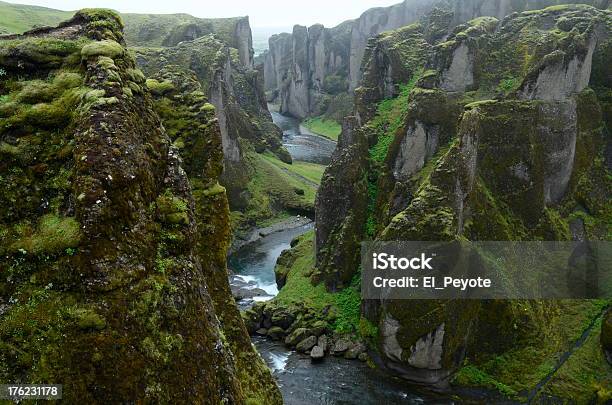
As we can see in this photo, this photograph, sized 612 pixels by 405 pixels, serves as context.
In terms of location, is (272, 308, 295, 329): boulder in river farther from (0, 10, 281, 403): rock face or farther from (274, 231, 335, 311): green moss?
(0, 10, 281, 403): rock face

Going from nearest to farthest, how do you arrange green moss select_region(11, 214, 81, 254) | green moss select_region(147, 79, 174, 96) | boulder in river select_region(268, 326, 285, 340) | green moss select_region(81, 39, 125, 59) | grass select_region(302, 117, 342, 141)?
green moss select_region(11, 214, 81, 254), green moss select_region(81, 39, 125, 59), green moss select_region(147, 79, 174, 96), boulder in river select_region(268, 326, 285, 340), grass select_region(302, 117, 342, 141)

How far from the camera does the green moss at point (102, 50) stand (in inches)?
525

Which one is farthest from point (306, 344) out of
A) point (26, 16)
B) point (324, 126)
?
point (26, 16)

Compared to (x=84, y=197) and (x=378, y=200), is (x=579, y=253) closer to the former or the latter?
(x=378, y=200)

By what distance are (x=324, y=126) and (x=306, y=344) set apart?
425 feet

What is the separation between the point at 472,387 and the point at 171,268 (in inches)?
1237

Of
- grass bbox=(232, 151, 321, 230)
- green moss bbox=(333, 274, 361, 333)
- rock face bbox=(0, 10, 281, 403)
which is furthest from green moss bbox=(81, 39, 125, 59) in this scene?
grass bbox=(232, 151, 321, 230)

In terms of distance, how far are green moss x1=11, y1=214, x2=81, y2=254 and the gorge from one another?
0.16 ft

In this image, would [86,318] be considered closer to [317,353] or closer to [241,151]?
[317,353]

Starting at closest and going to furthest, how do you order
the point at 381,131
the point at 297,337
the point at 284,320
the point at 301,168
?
1. the point at 297,337
2. the point at 284,320
3. the point at 381,131
4. the point at 301,168

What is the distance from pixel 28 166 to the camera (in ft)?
39.3

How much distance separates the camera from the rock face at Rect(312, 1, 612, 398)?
3881 centimetres

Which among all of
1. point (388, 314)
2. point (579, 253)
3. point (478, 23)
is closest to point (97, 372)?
point (388, 314)

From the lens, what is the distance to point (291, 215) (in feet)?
297
